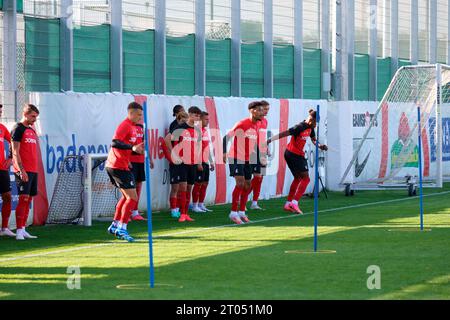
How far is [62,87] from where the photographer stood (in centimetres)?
2655

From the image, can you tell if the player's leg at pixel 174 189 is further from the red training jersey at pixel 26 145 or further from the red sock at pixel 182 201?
the red training jersey at pixel 26 145

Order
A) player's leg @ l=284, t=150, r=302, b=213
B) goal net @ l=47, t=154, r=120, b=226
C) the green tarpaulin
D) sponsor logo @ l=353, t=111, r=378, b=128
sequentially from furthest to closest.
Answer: sponsor logo @ l=353, t=111, r=378, b=128 → the green tarpaulin → player's leg @ l=284, t=150, r=302, b=213 → goal net @ l=47, t=154, r=120, b=226

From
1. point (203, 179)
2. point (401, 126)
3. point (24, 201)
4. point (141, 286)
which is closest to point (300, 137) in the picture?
point (203, 179)

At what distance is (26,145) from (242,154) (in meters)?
4.30

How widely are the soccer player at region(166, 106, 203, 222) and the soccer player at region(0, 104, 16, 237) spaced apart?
4.74 meters

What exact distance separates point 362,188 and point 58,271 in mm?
16805

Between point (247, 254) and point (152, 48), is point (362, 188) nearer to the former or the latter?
point (152, 48)

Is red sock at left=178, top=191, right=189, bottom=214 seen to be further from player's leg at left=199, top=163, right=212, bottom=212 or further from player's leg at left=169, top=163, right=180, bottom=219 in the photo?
player's leg at left=199, top=163, right=212, bottom=212

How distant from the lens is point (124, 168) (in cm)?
1780

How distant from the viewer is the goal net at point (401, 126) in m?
31.8

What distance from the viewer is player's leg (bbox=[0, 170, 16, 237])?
18.5 m

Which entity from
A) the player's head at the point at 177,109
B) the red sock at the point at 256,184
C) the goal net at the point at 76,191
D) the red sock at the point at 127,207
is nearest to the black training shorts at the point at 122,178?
the red sock at the point at 127,207

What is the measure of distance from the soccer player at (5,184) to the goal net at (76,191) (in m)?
2.02

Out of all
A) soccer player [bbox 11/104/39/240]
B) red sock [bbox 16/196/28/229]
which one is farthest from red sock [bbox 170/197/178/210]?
red sock [bbox 16/196/28/229]
